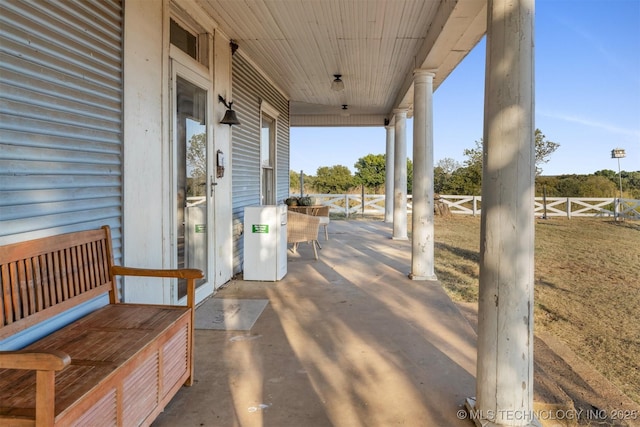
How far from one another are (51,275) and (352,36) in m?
4.05

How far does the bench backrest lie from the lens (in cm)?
156

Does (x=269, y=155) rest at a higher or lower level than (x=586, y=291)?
higher

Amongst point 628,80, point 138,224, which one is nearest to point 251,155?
point 138,224

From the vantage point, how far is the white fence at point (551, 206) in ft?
47.2

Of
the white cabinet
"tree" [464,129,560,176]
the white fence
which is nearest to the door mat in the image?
the white cabinet

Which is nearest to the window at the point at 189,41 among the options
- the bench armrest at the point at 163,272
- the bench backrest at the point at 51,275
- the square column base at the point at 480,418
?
the bench backrest at the point at 51,275

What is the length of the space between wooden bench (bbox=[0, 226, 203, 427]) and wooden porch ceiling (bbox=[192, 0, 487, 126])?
287 centimetres

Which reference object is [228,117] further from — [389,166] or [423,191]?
[389,166]

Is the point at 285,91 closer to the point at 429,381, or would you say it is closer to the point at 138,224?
the point at 138,224

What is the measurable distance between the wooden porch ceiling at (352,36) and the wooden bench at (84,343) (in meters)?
2.87

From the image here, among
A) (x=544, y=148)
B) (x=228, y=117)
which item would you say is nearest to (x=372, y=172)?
(x=544, y=148)

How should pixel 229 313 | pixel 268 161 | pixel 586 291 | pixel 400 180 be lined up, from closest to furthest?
1. pixel 229 313
2. pixel 586 291
3. pixel 268 161
4. pixel 400 180

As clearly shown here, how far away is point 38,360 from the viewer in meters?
1.11

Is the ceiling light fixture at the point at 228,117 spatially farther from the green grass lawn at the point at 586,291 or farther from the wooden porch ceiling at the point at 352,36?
the green grass lawn at the point at 586,291
